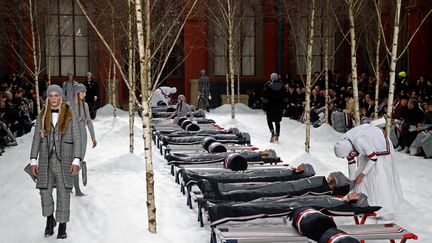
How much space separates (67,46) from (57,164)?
21.3 m

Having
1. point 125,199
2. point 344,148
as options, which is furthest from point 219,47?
point 344,148

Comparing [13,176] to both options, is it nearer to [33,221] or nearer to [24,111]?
[33,221]

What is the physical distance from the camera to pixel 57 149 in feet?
25.0

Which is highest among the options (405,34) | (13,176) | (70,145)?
(405,34)

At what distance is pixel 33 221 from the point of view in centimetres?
843

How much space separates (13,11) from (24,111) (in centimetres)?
807

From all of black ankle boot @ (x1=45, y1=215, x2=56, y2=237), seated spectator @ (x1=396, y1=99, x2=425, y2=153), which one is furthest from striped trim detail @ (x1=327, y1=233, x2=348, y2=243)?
seated spectator @ (x1=396, y1=99, x2=425, y2=153)

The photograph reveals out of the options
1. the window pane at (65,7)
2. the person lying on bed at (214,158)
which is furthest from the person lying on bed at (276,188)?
the window pane at (65,7)

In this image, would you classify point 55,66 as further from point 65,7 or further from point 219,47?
point 219,47

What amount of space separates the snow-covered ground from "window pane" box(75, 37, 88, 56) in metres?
11.9

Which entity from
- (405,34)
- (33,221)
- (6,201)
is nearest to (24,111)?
(6,201)

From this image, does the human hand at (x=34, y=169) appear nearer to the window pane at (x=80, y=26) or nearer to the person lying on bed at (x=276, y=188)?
the person lying on bed at (x=276, y=188)

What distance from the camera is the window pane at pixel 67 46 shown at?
91.6ft

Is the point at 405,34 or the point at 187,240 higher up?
the point at 405,34
